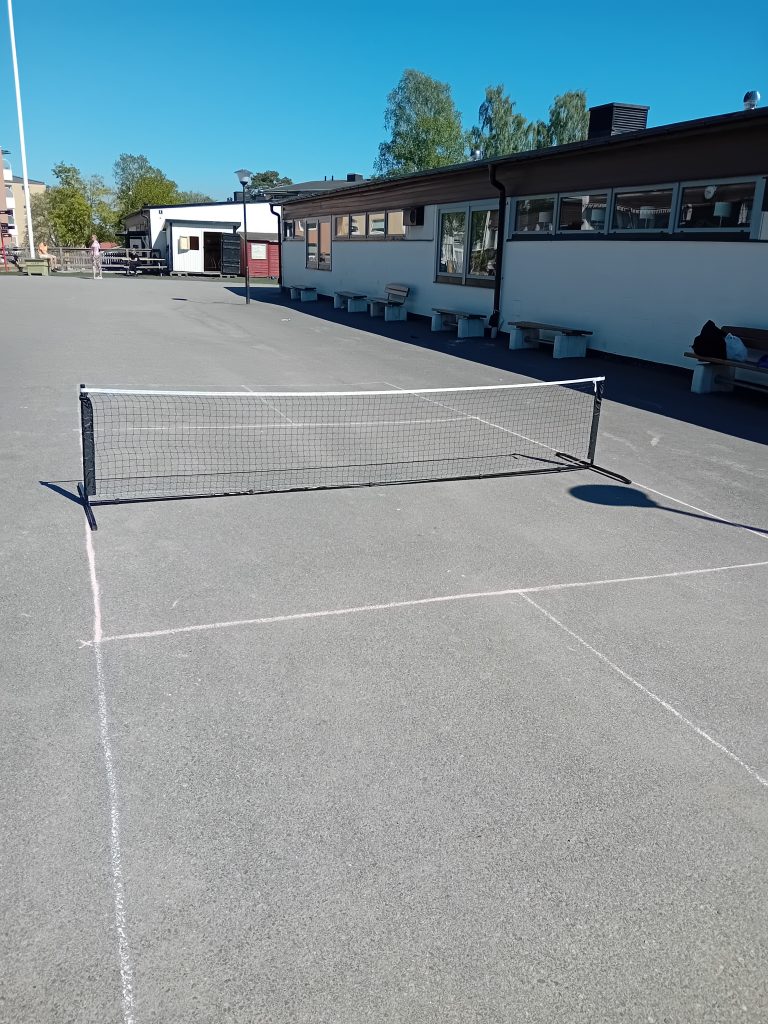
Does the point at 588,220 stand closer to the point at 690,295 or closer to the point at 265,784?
the point at 690,295

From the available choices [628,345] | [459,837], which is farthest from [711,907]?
[628,345]

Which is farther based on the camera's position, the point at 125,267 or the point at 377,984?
the point at 125,267

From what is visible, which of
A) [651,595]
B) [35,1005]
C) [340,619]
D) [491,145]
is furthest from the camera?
[491,145]

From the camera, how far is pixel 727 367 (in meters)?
13.1

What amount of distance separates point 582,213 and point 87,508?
13.5 metres

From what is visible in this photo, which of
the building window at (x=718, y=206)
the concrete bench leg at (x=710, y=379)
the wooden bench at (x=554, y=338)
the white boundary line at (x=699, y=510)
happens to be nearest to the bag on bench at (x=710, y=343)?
the concrete bench leg at (x=710, y=379)

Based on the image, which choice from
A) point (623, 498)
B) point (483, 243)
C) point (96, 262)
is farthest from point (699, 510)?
point (96, 262)

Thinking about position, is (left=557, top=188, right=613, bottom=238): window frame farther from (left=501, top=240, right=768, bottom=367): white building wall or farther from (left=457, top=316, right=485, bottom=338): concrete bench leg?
(left=457, top=316, right=485, bottom=338): concrete bench leg

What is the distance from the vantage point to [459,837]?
3236 mm

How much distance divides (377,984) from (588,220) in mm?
16522

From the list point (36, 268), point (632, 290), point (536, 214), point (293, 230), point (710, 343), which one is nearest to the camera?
point (710, 343)

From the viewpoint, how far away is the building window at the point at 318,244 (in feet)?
101

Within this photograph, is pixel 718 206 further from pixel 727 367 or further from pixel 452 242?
pixel 452 242

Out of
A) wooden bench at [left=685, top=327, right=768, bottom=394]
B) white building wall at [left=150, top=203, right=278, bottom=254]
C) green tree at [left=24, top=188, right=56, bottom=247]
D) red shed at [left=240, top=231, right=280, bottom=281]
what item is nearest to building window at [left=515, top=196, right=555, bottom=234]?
wooden bench at [left=685, top=327, right=768, bottom=394]
